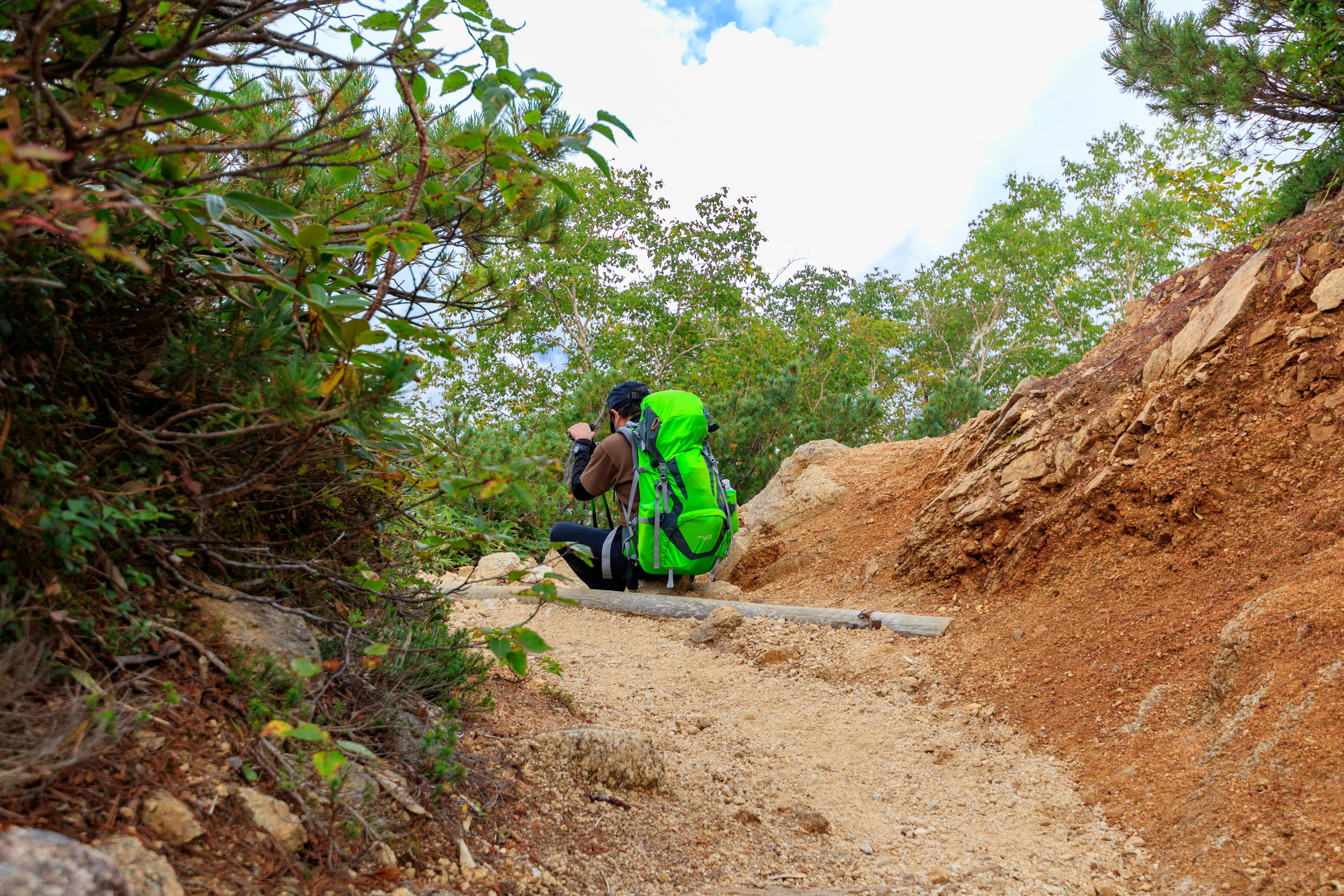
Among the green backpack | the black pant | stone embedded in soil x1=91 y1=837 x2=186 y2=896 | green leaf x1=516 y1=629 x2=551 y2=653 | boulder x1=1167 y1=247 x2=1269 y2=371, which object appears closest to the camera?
stone embedded in soil x1=91 y1=837 x2=186 y2=896

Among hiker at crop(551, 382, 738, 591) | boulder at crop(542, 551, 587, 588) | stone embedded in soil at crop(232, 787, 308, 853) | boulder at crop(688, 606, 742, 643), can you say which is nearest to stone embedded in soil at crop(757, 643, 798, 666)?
boulder at crop(688, 606, 742, 643)

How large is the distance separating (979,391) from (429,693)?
1005 cm

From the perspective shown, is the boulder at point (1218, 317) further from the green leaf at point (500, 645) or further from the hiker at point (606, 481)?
the green leaf at point (500, 645)

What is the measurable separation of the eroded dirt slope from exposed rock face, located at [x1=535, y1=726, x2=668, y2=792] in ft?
5.88

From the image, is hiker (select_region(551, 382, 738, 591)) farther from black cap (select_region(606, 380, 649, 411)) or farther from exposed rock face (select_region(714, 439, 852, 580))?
exposed rock face (select_region(714, 439, 852, 580))

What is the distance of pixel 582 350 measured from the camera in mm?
21562

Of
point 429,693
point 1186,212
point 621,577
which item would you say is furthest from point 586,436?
point 1186,212

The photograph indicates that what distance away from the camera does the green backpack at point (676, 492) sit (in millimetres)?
6117

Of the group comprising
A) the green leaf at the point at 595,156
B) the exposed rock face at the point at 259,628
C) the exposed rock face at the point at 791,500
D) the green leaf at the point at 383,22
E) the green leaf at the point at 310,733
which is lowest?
the green leaf at the point at 310,733

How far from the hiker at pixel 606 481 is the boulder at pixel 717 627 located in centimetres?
107

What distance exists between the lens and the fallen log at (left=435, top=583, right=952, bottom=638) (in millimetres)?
5141

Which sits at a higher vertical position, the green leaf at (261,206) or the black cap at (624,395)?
the black cap at (624,395)

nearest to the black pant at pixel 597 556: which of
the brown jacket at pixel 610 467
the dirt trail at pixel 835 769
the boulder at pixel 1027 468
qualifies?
the brown jacket at pixel 610 467

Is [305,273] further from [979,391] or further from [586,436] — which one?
[979,391]
